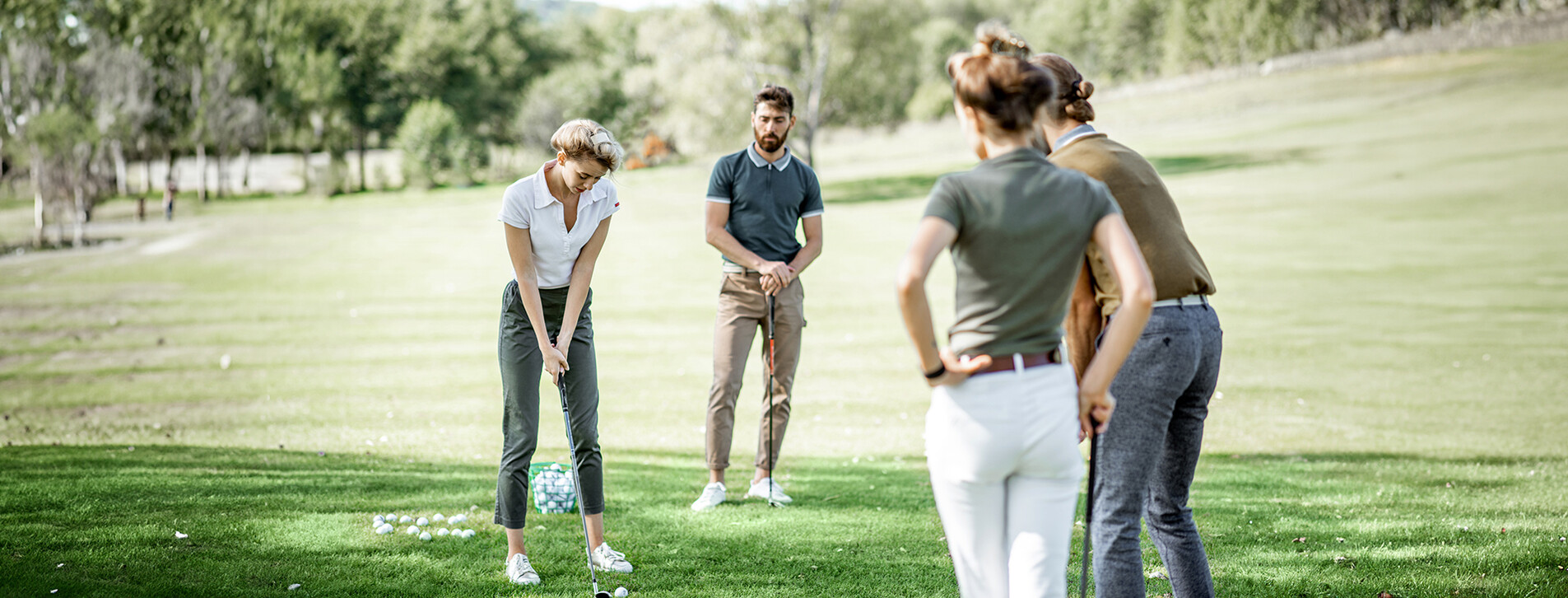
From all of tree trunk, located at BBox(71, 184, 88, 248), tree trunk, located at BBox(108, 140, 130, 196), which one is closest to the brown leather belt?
tree trunk, located at BBox(71, 184, 88, 248)

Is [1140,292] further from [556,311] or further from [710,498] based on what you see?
[710,498]

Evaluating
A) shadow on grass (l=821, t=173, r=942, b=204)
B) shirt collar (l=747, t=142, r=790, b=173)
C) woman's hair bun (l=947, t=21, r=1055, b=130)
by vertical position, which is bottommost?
shadow on grass (l=821, t=173, r=942, b=204)

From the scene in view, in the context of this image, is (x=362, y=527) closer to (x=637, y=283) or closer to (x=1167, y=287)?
(x=1167, y=287)

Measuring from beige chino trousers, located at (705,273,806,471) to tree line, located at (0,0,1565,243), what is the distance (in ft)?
93.6

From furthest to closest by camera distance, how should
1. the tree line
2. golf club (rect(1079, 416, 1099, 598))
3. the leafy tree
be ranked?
the leafy tree → the tree line → golf club (rect(1079, 416, 1099, 598))

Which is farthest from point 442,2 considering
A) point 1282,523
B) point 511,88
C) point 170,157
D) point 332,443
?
point 1282,523

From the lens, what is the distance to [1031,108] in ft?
8.13

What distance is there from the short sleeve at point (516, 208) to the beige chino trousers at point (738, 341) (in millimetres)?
1868

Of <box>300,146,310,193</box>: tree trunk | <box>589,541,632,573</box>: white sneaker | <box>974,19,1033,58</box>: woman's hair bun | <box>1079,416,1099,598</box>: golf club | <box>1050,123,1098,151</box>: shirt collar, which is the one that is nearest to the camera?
<box>974,19,1033,58</box>: woman's hair bun

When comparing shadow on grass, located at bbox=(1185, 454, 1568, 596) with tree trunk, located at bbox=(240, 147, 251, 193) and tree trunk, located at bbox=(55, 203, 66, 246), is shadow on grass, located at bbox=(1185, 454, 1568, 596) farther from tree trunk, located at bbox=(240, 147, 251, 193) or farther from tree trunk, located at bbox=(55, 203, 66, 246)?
tree trunk, located at bbox=(240, 147, 251, 193)

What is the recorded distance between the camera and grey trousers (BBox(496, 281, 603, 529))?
419 cm

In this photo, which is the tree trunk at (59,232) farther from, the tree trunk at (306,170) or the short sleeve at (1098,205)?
the short sleeve at (1098,205)

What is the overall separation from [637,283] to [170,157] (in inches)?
1488

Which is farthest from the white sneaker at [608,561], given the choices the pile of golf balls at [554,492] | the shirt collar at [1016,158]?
the shirt collar at [1016,158]
